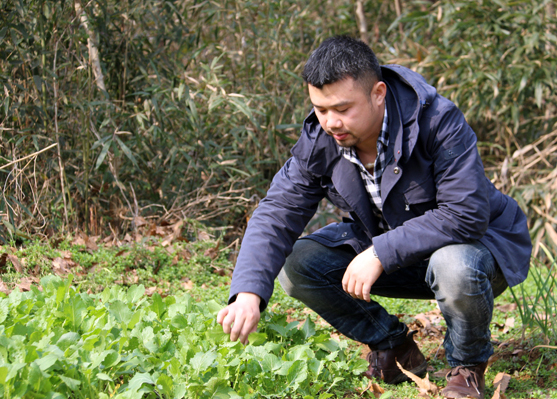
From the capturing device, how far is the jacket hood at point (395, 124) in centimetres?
225

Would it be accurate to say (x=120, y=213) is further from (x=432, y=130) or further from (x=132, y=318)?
(x=432, y=130)

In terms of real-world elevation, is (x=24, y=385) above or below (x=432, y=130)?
below

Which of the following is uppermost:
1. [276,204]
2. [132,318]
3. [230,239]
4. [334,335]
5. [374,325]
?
[276,204]

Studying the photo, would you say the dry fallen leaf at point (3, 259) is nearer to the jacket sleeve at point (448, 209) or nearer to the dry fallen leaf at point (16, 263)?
the dry fallen leaf at point (16, 263)

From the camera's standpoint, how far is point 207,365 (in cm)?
185

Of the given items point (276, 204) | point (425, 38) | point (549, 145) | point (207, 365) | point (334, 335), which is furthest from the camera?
point (425, 38)

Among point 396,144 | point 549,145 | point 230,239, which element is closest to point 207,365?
point 396,144

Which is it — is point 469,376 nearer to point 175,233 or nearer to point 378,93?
point 378,93

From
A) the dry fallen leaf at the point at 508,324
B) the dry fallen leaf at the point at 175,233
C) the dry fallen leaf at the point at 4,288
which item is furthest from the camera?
the dry fallen leaf at the point at 175,233

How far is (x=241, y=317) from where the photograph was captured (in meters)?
2.08

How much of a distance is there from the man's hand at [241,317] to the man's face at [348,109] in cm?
70

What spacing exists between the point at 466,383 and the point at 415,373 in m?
0.31

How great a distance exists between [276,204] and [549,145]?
144 inches

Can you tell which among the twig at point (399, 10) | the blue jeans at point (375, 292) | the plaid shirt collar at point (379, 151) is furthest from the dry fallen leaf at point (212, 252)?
the twig at point (399, 10)
